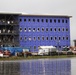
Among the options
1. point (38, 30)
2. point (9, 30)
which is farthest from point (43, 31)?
point (9, 30)

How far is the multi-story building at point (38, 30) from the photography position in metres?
105

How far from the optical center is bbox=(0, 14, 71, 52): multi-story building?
105125 millimetres

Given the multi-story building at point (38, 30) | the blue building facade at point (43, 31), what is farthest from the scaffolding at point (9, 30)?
the blue building facade at point (43, 31)

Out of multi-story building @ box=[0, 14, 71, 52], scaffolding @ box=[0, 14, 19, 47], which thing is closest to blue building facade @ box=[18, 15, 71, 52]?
multi-story building @ box=[0, 14, 71, 52]

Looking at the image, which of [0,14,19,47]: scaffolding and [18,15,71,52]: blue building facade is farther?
[18,15,71,52]: blue building facade

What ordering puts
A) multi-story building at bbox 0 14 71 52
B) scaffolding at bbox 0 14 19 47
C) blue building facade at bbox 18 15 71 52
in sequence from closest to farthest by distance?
scaffolding at bbox 0 14 19 47
multi-story building at bbox 0 14 71 52
blue building facade at bbox 18 15 71 52

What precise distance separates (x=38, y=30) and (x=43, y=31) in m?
1.83

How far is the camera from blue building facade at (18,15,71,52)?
109 metres

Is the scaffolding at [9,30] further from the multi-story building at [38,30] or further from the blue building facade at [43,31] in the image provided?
the blue building facade at [43,31]

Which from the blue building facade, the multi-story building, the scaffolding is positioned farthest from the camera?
the blue building facade

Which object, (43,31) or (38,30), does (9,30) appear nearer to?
(38,30)

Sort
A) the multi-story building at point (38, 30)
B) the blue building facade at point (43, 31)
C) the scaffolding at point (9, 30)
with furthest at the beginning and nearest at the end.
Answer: the blue building facade at point (43, 31), the multi-story building at point (38, 30), the scaffolding at point (9, 30)

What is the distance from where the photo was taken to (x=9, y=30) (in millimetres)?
103500

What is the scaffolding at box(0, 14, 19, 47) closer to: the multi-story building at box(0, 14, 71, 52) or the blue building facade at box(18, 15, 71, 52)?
the multi-story building at box(0, 14, 71, 52)
